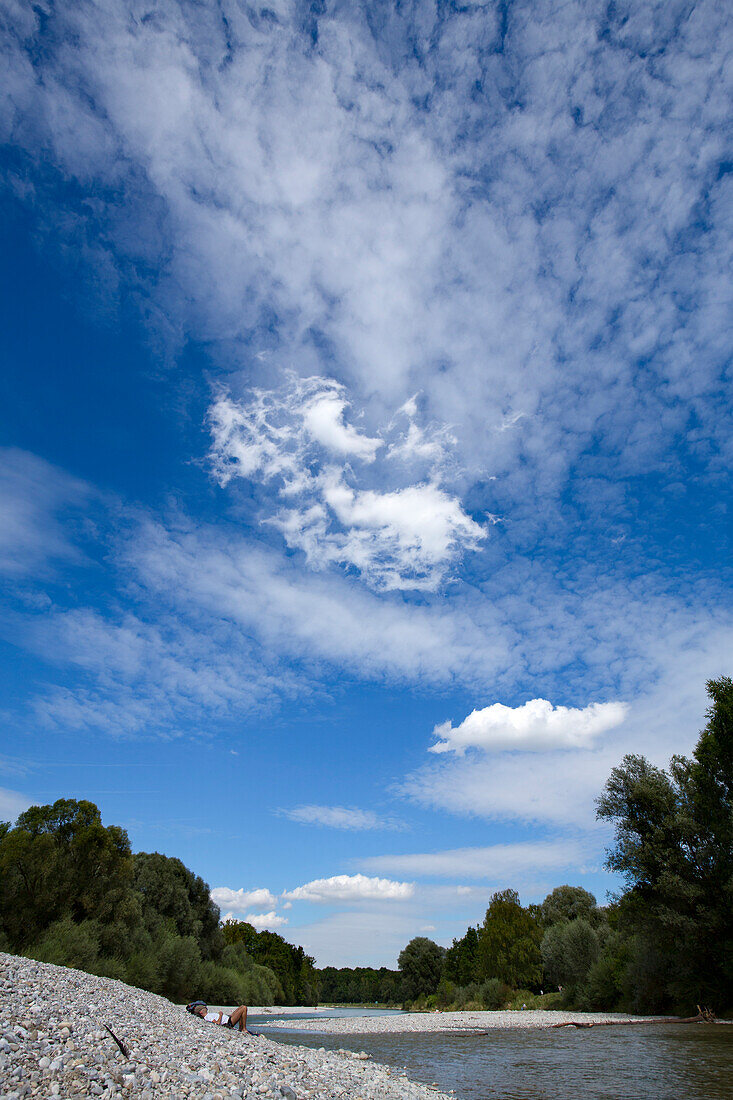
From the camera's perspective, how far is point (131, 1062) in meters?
9.50

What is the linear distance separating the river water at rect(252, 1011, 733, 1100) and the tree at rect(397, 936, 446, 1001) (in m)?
88.4

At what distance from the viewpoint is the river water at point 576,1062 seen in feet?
46.8

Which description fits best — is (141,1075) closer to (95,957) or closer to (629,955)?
(95,957)

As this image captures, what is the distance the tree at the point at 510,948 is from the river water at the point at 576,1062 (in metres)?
42.8

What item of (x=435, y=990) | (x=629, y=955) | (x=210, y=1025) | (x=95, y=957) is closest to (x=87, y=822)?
(x=95, y=957)

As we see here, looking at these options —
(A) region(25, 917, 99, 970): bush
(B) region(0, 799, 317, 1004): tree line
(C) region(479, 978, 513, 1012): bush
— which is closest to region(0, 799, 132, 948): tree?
(B) region(0, 799, 317, 1004): tree line

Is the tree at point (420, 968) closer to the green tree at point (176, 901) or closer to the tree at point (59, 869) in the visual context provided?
the green tree at point (176, 901)

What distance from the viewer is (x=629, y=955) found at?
42625mm

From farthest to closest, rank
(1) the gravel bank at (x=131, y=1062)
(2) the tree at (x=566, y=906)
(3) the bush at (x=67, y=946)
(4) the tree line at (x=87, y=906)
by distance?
(2) the tree at (x=566, y=906) → (4) the tree line at (x=87, y=906) → (3) the bush at (x=67, y=946) → (1) the gravel bank at (x=131, y=1062)

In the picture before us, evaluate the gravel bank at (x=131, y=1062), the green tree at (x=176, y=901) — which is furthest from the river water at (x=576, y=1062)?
the green tree at (x=176, y=901)

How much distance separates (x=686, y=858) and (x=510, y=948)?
49.1 meters

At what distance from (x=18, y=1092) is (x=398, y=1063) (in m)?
18.6

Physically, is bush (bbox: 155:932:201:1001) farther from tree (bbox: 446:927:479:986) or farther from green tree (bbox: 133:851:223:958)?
tree (bbox: 446:927:479:986)

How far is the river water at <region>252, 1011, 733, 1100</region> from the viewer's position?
14.2 m
